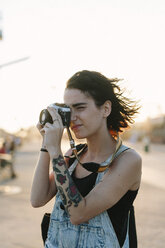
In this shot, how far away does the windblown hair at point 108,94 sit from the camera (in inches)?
78.0

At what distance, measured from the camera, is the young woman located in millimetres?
1811

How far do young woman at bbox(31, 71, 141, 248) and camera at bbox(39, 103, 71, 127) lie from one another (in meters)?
0.03

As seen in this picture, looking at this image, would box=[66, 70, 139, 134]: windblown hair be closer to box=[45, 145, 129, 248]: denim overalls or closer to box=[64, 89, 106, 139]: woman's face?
box=[64, 89, 106, 139]: woman's face

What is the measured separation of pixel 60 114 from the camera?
1.88 meters

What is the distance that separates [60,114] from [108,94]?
358 millimetres

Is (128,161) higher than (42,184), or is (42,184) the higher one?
(128,161)

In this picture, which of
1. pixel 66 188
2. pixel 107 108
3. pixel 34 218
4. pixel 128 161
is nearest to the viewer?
pixel 66 188

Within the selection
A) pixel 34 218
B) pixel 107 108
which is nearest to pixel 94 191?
pixel 107 108

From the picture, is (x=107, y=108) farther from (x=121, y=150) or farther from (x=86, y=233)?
(x=86, y=233)

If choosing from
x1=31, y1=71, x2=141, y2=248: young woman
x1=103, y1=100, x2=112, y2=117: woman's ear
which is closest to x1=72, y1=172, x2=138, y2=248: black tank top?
x1=31, y1=71, x2=141, y2=248: young woman

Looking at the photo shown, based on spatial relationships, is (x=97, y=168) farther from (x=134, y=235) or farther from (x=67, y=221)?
(x=134, y=235)

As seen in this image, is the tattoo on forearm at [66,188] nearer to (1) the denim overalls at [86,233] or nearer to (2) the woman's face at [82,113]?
(1) the denim overalls at [86,233]

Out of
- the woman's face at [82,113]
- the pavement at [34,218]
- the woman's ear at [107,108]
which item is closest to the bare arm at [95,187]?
the woman's face at [82,113]

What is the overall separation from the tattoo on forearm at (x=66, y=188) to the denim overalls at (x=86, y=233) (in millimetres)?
156
